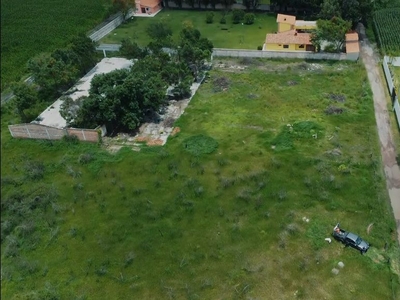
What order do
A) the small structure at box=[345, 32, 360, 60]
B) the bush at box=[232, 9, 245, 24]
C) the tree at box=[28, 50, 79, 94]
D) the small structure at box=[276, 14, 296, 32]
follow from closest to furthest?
1. the tree at box=[28, 50, 79, 94]
2. the small structure at box=[345, 32, 360, 60]
3. the small structure at box=[276, 14, 296, 32]
4. the bush at box=[232, 9, 245, 24]

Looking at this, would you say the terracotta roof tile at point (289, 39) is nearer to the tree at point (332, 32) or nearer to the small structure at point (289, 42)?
the small structure at point (289, 42)

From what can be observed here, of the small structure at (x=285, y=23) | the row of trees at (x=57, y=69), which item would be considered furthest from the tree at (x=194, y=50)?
the small structure at (x=285, y=23)

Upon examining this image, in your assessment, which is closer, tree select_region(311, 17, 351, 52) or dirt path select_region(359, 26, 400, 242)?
dirt path select_region(359, 26, 400, 242)

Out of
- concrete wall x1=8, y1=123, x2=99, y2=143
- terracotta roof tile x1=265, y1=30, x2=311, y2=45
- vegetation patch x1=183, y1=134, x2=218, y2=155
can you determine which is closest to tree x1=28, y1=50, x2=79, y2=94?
concrete wall x1=8, y1=123, x2=99, y2=143

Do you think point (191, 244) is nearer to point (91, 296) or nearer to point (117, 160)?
point (91, 296)

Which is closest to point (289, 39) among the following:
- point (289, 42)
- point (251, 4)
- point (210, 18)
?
point (289, 42)

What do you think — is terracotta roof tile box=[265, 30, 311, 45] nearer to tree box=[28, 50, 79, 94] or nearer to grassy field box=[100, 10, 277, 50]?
grassy field box=[100, 10, 277, 50]
